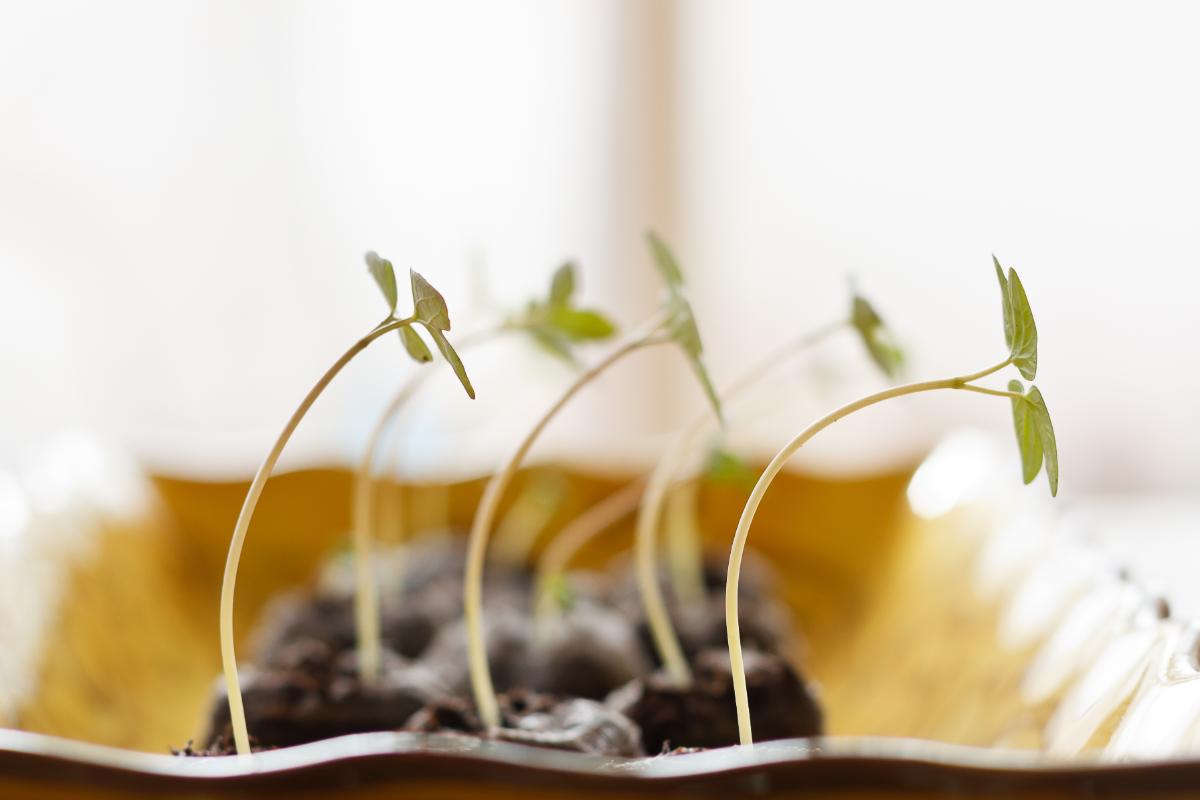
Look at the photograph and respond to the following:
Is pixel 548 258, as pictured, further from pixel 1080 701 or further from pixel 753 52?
pixel 1080 701

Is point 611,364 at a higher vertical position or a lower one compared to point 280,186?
lower

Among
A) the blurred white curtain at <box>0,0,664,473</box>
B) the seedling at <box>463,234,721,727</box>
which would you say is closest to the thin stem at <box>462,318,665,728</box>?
the seedling at <box>463,234,721,727</box>

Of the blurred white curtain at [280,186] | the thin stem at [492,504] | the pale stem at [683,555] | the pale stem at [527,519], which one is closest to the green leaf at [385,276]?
the thin stem at [492,504]

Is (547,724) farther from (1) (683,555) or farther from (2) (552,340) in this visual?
(1) (683,555)

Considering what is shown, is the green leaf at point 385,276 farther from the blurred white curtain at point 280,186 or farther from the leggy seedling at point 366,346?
the blurred white curtain at point 280,186

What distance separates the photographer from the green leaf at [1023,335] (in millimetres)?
525

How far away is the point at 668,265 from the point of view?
2.11ft

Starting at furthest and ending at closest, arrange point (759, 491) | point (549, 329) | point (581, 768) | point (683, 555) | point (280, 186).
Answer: point (280, 186) < point (683, 555) < point (549, 329) < point (759, 491) < point (581, 768)

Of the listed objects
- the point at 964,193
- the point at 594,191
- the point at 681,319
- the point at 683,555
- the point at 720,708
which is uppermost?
the point at 594,191

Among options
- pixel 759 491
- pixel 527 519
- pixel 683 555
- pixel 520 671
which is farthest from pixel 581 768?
pixel 527 519

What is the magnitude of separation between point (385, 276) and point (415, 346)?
33mm

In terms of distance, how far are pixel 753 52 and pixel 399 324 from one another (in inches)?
78.5

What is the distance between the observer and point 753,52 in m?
2.36

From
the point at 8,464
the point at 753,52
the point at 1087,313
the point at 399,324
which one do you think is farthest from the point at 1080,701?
the point at 753,52
